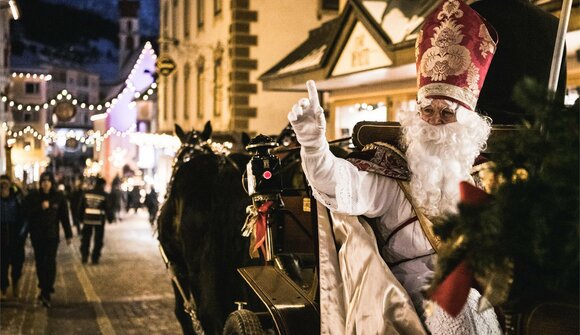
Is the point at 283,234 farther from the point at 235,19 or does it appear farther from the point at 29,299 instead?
the point at 235,19

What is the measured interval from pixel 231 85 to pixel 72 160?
88.8 metres

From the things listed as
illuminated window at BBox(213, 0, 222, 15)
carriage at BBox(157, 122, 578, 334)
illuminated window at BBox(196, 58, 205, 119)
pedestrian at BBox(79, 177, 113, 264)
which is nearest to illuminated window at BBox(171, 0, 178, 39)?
illuminated window at BBox(196, 58, 205, 119)

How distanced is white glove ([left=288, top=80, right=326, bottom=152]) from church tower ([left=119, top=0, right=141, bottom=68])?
3512 inches

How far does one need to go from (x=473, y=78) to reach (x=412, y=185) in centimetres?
62

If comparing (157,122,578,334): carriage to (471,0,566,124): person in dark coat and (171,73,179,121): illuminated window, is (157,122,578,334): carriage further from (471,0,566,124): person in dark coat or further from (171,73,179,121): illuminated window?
(171,73,179,121): illuminated window

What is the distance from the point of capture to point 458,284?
2.64m

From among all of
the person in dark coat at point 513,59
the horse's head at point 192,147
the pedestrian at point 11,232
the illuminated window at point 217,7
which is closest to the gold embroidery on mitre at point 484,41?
the person in dark coat at point 513,59

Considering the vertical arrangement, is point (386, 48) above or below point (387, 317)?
above

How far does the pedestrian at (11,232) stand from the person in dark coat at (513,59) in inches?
389

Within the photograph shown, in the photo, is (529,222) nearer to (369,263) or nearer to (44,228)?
(369,263)

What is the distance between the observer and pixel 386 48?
11.8m

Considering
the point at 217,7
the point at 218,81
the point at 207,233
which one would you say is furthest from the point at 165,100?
the point at 207,233

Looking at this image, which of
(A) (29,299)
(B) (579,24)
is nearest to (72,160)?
(A) (29,299)

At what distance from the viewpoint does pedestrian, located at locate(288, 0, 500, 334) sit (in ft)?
12.4
